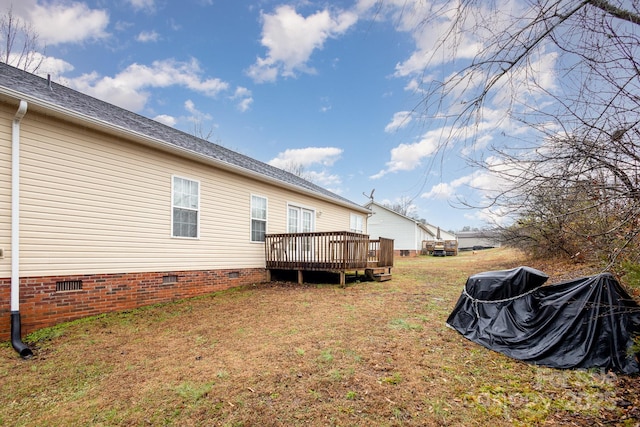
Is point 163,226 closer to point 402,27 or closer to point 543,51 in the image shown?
point 402,27

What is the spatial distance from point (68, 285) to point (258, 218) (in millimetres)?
5164

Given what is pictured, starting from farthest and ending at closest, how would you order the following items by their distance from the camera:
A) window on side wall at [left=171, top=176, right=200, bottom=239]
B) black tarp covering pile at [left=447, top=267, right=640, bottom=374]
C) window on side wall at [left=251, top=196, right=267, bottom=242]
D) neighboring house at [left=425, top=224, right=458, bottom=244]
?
neighboring house at [left=425, top=224, right=458, bottom=244] → window on side wall at [left=251, top=196, right=267, bottom=242] → window on side wall at [left=171, top=176, right=200, bottom=239] → black tarp covering pile at [left=447, top=267, right=640, bottom=374]

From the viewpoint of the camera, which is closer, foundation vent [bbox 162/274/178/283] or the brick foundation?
the brick foundation

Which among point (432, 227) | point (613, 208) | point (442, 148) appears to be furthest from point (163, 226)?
point (432, 227)

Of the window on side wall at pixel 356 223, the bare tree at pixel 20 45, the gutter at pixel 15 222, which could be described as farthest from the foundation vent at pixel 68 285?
the bare tree at pixel 20 45

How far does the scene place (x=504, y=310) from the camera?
4.68 meters

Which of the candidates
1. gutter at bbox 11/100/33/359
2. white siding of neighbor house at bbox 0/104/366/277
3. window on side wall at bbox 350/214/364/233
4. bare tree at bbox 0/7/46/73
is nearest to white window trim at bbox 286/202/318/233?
white siding of neighbor house at bbox 0/104/366/277

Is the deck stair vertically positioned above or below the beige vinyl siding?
below

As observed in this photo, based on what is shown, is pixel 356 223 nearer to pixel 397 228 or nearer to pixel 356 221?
pixel 356 221

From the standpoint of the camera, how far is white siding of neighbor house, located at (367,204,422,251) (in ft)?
92.9

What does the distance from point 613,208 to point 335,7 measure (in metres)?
3.78

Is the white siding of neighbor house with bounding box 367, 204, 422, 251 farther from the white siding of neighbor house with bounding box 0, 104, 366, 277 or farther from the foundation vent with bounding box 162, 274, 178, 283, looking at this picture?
the foundation vent with bounding box 162, 274, 178, 283

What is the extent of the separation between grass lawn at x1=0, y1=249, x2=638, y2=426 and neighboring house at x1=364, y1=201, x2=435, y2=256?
22991 mm

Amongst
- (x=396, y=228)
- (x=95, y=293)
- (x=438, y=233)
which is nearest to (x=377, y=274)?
(x=95, y=293)
